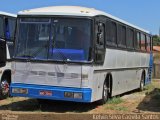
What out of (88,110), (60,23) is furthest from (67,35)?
(88,110)

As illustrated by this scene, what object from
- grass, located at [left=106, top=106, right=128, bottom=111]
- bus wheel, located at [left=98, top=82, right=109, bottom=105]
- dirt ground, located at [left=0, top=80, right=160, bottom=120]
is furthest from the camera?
bus wheel, located at [left=98, top=82, right=109, bottom=105]

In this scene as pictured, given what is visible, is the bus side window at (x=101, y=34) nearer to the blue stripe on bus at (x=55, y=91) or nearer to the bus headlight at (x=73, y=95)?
the blue stripe on bus at (x=55, y=91)

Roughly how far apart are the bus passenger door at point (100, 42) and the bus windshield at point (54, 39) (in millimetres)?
392

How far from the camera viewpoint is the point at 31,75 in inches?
515

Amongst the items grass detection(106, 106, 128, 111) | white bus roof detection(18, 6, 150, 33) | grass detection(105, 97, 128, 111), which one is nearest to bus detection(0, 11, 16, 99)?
white bus roof detection(18, 6, 150, 33)

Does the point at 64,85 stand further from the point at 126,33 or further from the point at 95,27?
the point at 126,33

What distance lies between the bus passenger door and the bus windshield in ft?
1.29

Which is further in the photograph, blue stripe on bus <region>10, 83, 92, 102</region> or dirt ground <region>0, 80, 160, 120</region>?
dirt ground <region>0, 80, 160, 120</region>

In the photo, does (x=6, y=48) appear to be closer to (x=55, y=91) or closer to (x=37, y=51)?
(x=37, y=51)

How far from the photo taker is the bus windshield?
41.6 feet

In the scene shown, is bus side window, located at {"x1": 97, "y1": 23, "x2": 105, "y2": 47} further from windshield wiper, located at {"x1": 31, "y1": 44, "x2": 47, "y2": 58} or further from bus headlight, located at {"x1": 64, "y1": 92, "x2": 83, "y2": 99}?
bus headlight, located at {"x1": 64, "y1": 92, "x2": 83, "y2": 99}

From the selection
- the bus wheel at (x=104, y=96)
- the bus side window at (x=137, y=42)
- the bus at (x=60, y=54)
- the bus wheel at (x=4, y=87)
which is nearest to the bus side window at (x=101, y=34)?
the bus at (x=60, y=54)

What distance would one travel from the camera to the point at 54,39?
508 inches

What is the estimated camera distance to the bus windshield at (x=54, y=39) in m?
12.7
